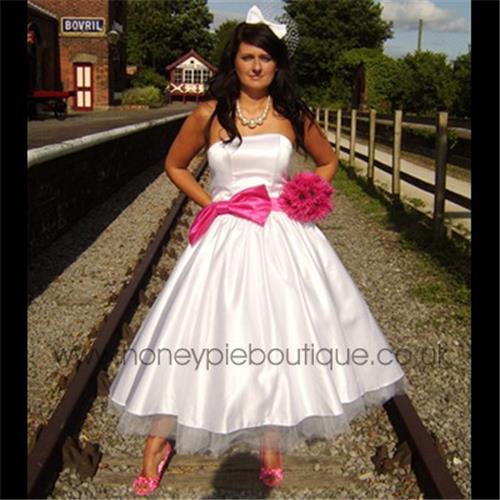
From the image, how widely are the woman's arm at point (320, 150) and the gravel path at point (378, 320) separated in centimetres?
141

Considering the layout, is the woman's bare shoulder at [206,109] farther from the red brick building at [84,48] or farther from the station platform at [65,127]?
the red brick building at [84,48]

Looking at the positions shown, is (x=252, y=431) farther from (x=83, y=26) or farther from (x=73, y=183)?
(x=83, y=26)

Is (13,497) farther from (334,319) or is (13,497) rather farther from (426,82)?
(426,82)

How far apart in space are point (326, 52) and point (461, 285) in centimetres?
5047

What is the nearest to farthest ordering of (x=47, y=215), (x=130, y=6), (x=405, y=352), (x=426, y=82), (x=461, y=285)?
(x=405, y=352), (x=461, y=285), (x=47, y=215), (x=426, y=82), (x=130, y=6)

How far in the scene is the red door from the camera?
1532 inches

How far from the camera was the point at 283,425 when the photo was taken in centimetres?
297

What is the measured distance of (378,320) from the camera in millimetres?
6113

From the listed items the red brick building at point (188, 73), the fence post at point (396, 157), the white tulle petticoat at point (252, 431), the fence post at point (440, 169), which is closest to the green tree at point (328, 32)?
the red brick building at point (188, 73)

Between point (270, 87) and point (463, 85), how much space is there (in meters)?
23.7

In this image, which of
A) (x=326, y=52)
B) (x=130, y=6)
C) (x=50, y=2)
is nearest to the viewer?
(x=50, y=2)

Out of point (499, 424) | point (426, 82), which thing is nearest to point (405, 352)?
point (499, 424)

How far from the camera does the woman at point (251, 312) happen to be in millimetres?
2986

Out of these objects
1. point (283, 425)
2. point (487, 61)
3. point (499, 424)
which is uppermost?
Result: point (487, 61)
